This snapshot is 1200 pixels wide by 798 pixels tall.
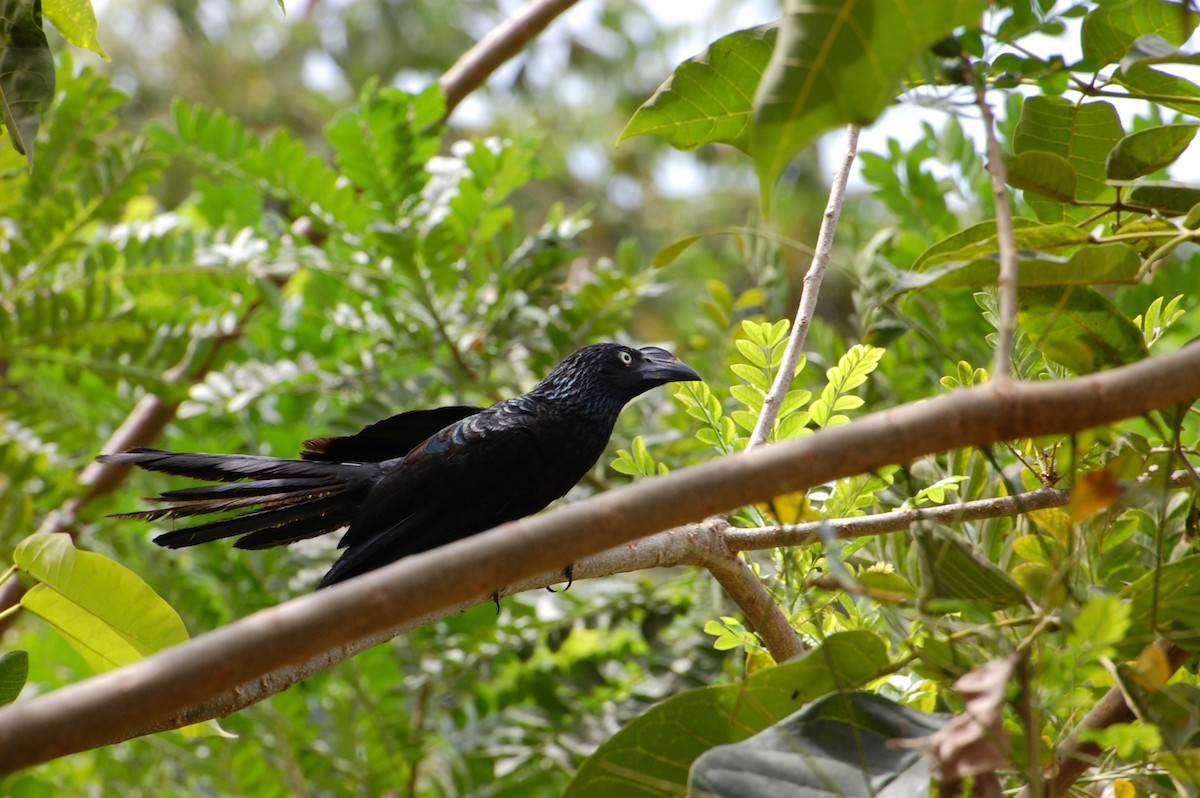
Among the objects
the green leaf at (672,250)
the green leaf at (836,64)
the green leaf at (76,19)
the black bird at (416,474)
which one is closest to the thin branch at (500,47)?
the black bird at (416,474)

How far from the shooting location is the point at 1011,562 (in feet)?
5.94

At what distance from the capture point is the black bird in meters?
2.30

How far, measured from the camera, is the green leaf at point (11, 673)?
150 cm

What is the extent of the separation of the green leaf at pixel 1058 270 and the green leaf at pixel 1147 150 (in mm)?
237

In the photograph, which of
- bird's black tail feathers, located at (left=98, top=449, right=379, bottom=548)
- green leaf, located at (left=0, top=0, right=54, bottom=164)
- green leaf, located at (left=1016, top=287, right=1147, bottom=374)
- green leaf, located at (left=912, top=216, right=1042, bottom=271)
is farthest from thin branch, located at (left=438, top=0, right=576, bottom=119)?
green leaf, located at (left=1016, top=287, right=1147, bottom=374)

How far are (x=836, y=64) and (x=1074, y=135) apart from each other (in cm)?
79

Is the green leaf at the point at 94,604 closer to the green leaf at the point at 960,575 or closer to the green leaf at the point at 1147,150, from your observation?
the green leaf at the point at 960,575

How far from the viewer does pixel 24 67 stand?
1.66 metres

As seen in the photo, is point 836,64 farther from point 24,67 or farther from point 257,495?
point 257,495

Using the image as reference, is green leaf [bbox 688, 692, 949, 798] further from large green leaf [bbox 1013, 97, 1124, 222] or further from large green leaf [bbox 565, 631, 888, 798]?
large green leaf [bbox 1013, 97, 1124, 222]

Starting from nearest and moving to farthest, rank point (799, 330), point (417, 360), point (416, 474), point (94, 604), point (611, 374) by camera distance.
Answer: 1. point (94, 604)
2. point (799, 330)
3. point (416, 474)
4. point (611, 374)
5. point (417, 360)

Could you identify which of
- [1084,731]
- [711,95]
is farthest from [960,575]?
[711,95]

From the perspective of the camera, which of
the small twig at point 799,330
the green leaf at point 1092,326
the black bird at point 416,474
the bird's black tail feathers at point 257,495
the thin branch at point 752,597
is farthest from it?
the black bird at point 416,474

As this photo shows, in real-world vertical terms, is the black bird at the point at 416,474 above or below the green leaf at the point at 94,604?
above
